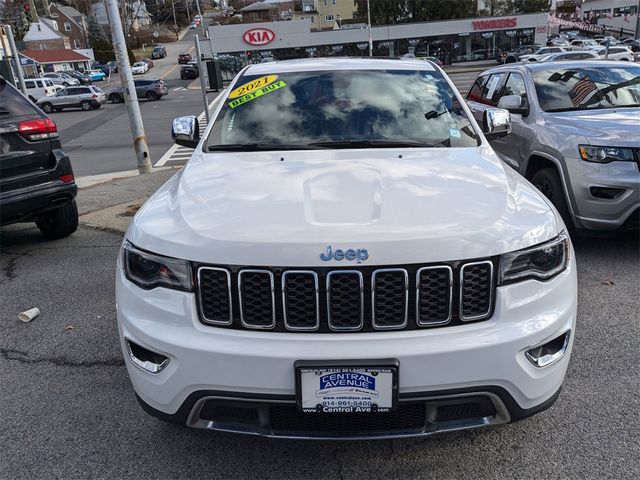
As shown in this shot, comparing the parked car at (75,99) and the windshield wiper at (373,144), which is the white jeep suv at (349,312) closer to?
the windshield wiper at (373,144)

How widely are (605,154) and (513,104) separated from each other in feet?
4.02

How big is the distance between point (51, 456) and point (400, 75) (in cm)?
317

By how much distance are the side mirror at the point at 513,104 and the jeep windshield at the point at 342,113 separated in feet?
6.80

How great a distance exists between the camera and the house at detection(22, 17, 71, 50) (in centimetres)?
8262

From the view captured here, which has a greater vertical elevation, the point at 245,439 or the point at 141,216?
the point at 141,216

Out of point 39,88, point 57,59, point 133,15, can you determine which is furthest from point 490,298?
point 133,15

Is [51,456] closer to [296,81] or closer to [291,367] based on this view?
[291,367]

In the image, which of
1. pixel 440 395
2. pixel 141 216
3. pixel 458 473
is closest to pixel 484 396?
pixel 440 395

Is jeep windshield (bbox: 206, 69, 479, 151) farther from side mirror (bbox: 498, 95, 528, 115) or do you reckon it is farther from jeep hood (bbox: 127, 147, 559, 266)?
side mirror (bbox: 498, 95, 528, 115)

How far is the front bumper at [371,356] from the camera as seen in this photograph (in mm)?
1997

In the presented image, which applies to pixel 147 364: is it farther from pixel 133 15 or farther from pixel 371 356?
pixel 133 15

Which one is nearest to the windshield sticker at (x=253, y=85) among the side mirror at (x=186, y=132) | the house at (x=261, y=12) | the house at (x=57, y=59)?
the side mirror at (x=186, y=132)

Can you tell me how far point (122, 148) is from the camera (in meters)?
17.8

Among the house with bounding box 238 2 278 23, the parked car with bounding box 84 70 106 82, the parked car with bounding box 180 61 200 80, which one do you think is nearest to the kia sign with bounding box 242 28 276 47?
the parked car with bounding box 180 61 200 80
